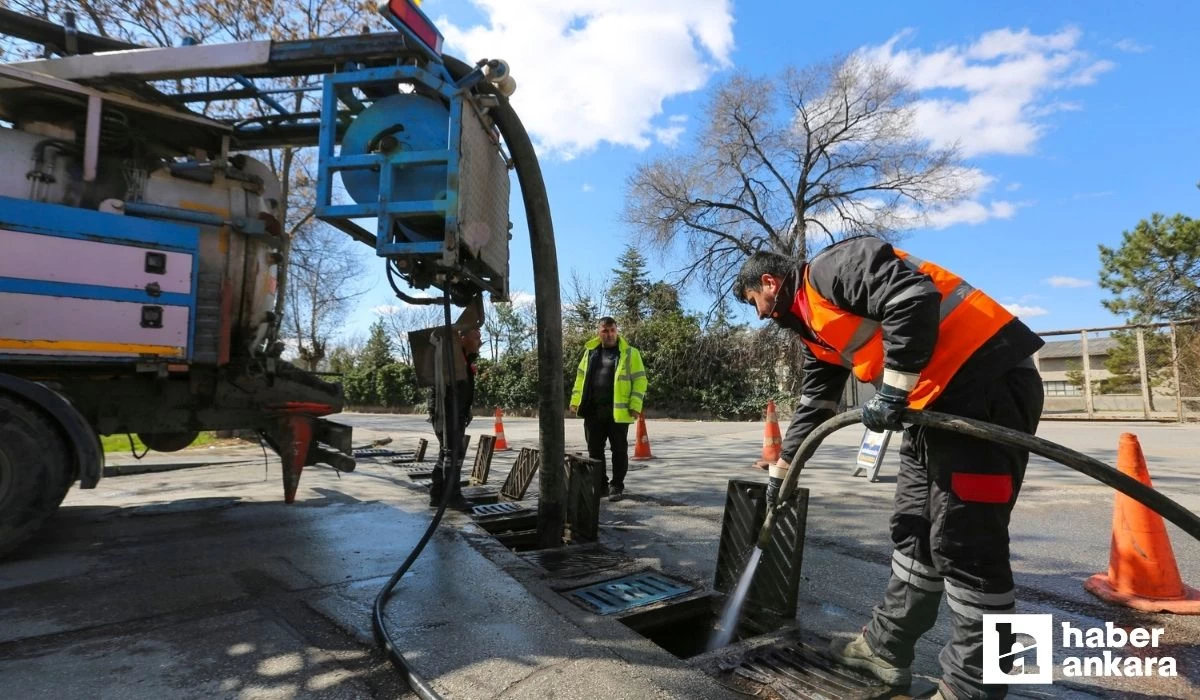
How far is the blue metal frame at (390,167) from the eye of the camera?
10.4ft

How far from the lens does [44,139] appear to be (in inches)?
149

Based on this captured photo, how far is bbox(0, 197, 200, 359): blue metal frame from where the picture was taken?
3.44 metres

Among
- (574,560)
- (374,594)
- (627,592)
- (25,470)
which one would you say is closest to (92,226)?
(25,470)

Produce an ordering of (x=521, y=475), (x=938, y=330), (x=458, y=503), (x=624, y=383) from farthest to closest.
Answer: (x=624, y=383)
(x=521, y=475)
(x=458, y=503)
(x=938, y=330)

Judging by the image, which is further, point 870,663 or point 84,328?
point 84,328

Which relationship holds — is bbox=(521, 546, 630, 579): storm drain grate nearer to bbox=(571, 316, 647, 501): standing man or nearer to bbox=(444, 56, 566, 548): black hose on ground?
bbox=(444, 56, 566, 548): black hose on ground

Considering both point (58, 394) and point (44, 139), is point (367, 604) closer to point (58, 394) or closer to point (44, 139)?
point (58, 394)

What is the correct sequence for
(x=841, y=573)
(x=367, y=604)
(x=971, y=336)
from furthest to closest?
(x=841, y=573) → (x=367, y=604) → (x=971, y=336)

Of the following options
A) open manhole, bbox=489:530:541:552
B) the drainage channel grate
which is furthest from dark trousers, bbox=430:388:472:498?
the drainage channel grate

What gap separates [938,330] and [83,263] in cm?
438

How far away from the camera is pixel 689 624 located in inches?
113

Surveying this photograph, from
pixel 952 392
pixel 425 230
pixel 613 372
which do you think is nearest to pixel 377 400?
pixel 613 372

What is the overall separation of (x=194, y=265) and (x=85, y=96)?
3.84 feet

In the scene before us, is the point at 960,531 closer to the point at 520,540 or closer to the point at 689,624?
the point at 689,624
